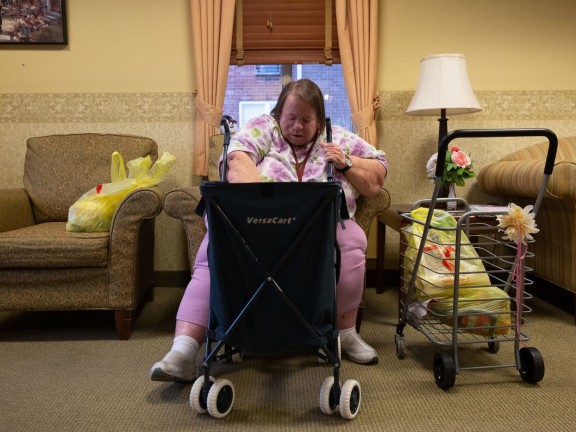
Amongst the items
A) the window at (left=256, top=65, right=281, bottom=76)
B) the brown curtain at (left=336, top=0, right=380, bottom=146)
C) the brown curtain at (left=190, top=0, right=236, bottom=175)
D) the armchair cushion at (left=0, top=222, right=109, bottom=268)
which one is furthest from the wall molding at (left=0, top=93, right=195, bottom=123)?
the armchair cushion at (left=0, top=222, right=109, bottom=268)

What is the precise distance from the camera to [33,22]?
2.96m

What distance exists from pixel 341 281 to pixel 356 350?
31 centimetres

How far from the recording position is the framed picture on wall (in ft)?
9.68

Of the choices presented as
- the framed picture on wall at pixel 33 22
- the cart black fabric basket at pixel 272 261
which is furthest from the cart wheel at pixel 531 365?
the framed picture on wall at pixel 33 22

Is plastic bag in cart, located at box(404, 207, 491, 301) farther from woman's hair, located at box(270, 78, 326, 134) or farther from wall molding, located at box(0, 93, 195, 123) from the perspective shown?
wall molding, located at box(0, 93, 195, 123)

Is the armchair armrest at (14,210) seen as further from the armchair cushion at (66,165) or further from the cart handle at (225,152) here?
the cart handle at (225,152)

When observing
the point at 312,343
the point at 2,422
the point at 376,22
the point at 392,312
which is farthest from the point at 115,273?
Result: the point at 376,22

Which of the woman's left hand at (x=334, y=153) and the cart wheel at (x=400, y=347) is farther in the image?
the cart wheel at (x=400, y=347)

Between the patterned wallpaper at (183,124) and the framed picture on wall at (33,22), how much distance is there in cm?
33

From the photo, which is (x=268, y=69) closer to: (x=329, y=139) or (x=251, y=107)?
(x=251, y=107)

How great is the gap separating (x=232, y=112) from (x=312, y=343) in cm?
212

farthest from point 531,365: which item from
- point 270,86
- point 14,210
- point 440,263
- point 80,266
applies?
point 14,210

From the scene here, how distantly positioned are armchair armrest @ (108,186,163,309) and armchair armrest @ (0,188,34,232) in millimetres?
700

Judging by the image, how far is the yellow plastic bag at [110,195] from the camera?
7.20ft
